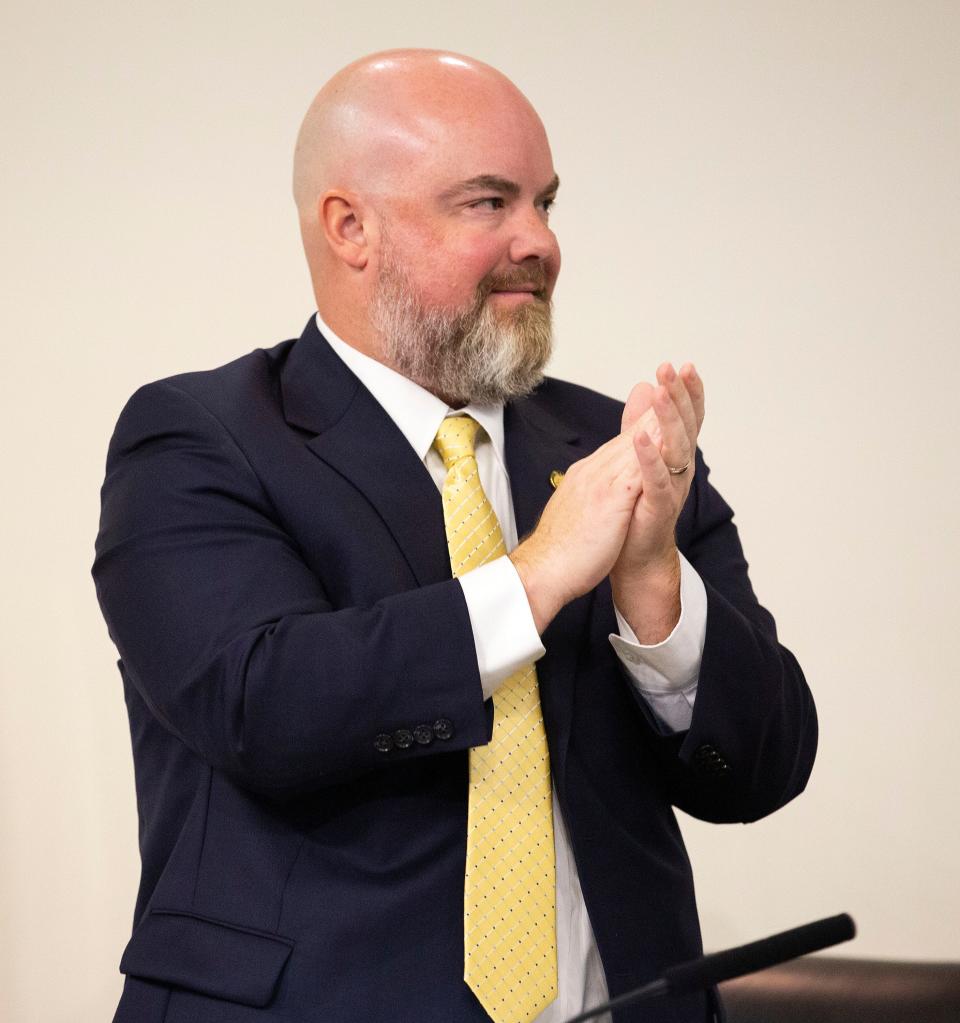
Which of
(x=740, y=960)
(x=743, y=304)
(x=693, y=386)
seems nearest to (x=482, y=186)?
(x=693, y=386)

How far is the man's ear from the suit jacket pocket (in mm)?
813

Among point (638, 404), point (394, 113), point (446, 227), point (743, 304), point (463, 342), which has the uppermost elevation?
point (743, 304)

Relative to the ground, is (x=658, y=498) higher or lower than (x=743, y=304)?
lower

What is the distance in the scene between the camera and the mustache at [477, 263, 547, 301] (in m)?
1.84

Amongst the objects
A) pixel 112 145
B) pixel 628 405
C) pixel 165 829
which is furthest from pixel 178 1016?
pixel 112 145

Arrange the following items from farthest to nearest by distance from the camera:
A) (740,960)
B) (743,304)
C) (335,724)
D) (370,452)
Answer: (743,304), (370,452), (335,724), (740,960)

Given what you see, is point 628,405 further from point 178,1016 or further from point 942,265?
point 942,265

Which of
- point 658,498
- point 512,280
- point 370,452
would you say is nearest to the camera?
point 658,498

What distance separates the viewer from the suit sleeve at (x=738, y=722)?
5.54ft

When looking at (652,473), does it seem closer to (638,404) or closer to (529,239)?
(638,404)

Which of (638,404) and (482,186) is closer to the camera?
(638,404)

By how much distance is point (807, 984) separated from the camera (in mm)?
2197

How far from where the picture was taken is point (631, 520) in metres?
1.63

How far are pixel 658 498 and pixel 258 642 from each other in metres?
0.44
